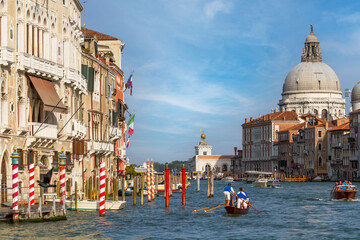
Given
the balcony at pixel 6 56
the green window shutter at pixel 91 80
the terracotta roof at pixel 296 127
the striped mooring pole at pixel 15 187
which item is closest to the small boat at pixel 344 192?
the green window shutter at pixel 91 80

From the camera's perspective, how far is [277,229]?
29.4 meters

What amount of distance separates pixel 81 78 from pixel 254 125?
132 m

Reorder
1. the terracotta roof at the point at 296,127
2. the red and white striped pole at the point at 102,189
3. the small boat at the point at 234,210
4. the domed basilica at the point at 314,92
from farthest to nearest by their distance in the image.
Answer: the domed basilica at the point at 314,92 < the terracotta roof at the point at 296,127 < the small boat at the point at 234,210 < the red and white striped pole at the point at 102,189

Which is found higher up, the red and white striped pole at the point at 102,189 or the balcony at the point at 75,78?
→ the balcony at the point at 75,78

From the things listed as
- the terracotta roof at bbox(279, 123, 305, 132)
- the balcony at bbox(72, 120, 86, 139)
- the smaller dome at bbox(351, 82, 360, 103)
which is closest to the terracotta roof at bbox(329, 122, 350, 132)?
the terracotta roof at bbox(279, 123, 305, 132)

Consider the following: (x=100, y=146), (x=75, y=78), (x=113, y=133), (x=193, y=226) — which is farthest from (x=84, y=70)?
(x=193, y=226)

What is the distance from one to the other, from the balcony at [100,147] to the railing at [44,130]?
8438mm

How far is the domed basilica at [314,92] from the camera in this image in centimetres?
17588

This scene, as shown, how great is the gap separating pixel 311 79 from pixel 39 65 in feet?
486

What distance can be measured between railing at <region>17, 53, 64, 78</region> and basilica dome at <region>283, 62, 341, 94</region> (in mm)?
146021

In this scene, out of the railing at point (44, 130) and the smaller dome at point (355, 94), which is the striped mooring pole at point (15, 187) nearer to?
the railing at point (44, 130)

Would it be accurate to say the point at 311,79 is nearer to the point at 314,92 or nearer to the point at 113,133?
the point at 314,92

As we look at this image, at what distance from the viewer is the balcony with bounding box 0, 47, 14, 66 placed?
2839 cm

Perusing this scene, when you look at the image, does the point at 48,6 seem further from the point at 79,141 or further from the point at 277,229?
the point at 277,229
